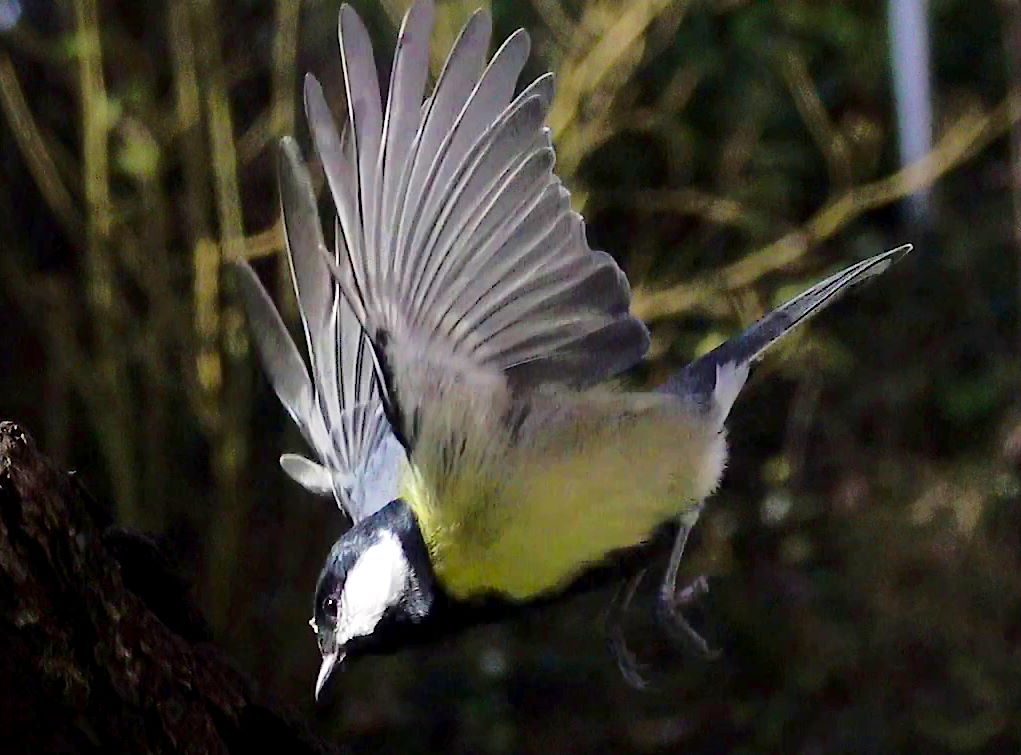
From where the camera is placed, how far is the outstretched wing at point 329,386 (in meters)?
1.02

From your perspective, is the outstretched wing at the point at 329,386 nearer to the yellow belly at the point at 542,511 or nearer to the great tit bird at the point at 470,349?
the great tit bird at the point at 470,349

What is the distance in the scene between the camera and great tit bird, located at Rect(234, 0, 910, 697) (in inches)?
Result: 31.1

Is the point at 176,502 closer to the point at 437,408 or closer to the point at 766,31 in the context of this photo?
the point at 437,408

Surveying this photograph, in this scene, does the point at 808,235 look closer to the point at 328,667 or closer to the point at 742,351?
the point at 742,351

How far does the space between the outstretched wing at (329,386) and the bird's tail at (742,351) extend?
317mm

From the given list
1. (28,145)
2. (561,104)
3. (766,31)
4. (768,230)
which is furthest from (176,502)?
A: (766,31)

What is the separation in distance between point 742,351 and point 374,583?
1.69ft

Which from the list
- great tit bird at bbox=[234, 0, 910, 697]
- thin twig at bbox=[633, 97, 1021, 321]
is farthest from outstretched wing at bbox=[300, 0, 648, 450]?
thin twig at bbox=[633, 97, 1021, 321]

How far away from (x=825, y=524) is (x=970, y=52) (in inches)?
48.7

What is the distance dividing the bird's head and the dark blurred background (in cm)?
54

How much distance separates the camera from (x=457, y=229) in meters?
0.83

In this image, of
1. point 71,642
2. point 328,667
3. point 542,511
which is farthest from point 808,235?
point 71,642

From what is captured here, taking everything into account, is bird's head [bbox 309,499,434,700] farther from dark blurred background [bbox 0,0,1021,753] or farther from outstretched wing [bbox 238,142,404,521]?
dark blurred background [bbox 0,0,1021,753]

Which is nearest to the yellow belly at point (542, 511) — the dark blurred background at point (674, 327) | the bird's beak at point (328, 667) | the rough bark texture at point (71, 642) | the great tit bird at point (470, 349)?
the great tit bird at point (470, 349)
